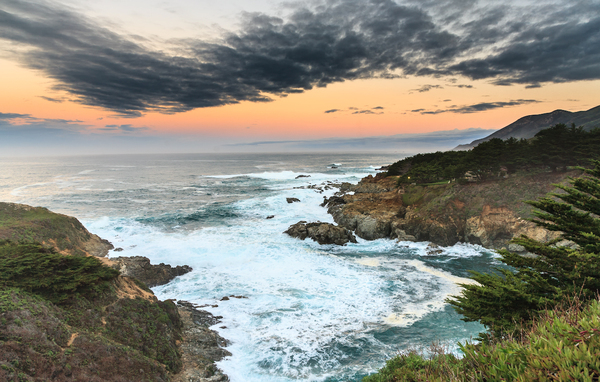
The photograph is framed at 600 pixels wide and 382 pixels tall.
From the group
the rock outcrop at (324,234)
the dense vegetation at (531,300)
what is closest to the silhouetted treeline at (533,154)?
the rock outcrop at (324,234)

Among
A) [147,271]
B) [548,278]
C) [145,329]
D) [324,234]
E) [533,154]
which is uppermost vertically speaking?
[533,154]

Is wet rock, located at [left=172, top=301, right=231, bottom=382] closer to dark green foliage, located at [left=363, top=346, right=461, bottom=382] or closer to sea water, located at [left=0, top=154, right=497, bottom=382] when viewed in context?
sea water, located at [left=0, top=154, right=497, bottom=382]

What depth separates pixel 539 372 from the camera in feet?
12.7

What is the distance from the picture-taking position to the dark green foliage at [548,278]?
815cm

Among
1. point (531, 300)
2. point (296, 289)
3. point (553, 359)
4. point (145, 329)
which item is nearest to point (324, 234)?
point (296, 289)

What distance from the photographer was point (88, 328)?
9.22 meters

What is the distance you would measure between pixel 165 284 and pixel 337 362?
13.9 meters

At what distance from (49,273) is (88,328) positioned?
8.60 ft

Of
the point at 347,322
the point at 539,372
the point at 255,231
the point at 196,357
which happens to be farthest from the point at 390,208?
the point at 539,372

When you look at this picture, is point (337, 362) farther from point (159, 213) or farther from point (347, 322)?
point (159, 213)

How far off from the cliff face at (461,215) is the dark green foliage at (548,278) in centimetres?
1948

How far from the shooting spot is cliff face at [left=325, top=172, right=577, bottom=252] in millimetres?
28172

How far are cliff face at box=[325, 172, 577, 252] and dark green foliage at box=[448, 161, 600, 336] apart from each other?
19478 mm

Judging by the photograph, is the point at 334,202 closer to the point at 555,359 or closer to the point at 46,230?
the point at 46,230
